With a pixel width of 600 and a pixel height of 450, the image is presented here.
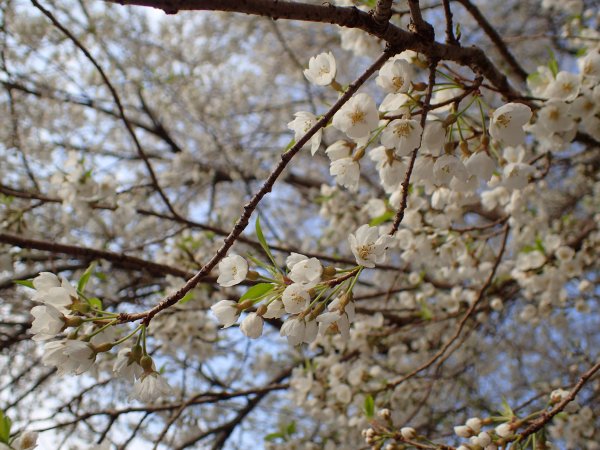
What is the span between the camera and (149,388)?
1.32m

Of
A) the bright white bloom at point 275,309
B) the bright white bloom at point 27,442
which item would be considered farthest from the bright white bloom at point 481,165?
the bright white bloom at point 27,442

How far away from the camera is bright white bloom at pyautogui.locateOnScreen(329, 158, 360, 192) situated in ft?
5.43

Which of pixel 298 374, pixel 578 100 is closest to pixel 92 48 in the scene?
pixel 298 374

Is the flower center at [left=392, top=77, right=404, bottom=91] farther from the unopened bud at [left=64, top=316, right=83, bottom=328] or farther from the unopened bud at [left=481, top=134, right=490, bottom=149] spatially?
the unopened bud at [left=64, top=316, right=83, bottom=328]

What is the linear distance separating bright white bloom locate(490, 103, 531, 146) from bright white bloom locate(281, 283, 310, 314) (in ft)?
2.76

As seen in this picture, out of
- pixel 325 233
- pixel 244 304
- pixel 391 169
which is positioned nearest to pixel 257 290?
pixel 244 304

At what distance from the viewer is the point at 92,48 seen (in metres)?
7.04

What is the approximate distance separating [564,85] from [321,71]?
117 cm

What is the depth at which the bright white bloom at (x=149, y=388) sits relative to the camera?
131 centimetres

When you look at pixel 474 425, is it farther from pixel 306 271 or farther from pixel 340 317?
pixel 306 271

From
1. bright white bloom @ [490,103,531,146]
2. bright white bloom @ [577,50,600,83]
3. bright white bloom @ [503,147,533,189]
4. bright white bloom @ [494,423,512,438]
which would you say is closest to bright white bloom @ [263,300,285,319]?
bright white bloom @ [490,103,531,146]

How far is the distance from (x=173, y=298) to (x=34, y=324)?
0.39 meters

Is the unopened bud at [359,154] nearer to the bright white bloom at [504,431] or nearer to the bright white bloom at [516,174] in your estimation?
the bright white bloom at [516,174]

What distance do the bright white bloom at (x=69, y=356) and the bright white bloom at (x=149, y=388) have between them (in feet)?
0.46
